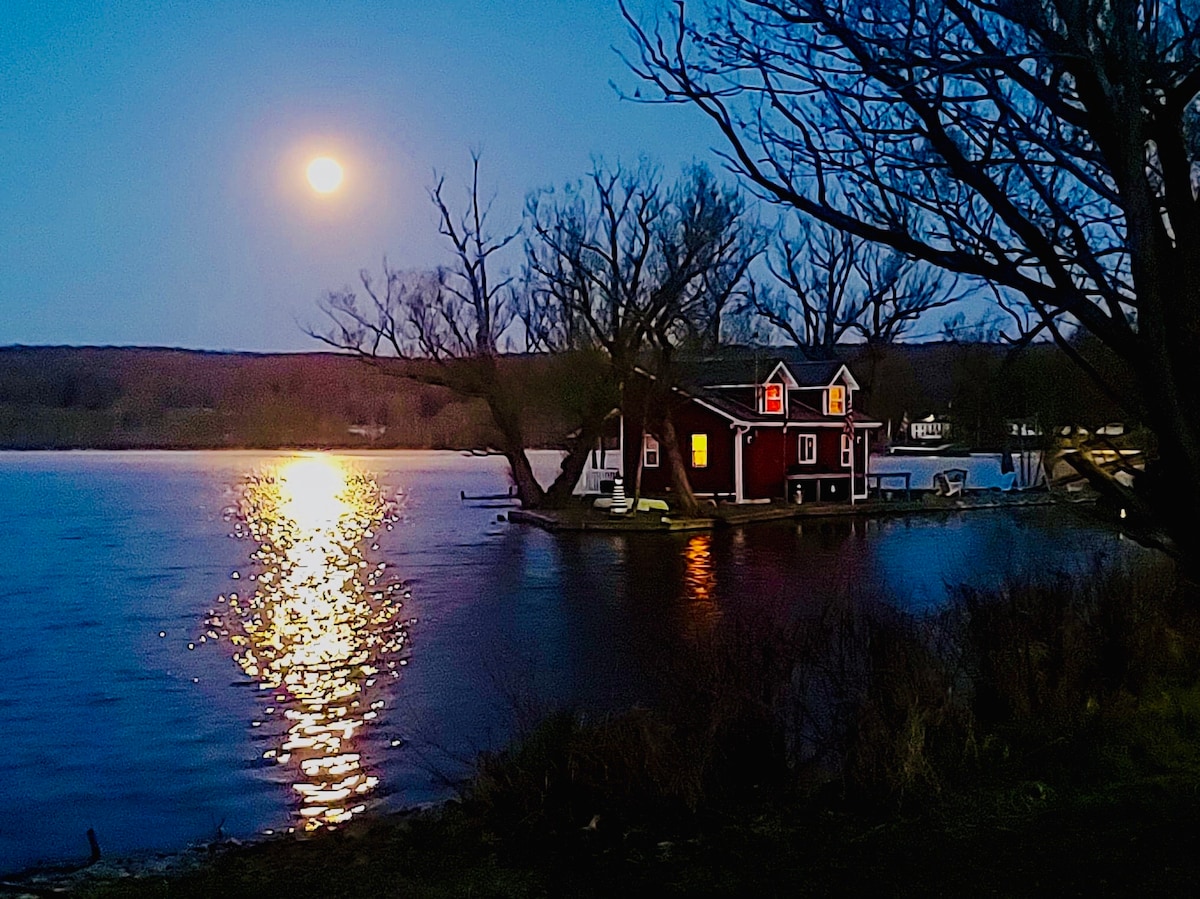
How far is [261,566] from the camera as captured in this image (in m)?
27.8

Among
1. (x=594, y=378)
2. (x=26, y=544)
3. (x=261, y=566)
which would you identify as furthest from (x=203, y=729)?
(x=594, y=378)

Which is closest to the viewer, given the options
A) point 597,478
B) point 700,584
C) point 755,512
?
point 700,584

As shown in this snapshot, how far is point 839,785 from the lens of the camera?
7.27m

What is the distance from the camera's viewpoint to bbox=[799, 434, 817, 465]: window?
142 feet

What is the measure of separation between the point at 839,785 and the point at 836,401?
37.6 metres

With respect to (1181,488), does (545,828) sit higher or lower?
lower

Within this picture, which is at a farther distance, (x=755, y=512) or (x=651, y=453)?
(x=651, y=453)

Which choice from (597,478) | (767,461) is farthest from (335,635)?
(597,478)

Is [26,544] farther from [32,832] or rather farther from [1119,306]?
[1119,306]

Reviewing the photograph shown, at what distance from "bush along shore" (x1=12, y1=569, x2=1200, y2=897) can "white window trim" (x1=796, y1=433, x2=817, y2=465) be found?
3409cm

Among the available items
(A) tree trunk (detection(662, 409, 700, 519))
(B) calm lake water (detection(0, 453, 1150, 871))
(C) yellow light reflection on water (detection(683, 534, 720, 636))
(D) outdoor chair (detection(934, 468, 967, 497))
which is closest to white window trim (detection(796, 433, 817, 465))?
(D) outdoor chair (detection(934, 468, 967, 497))

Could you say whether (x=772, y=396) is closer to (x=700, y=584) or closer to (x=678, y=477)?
(x=678, y=477)

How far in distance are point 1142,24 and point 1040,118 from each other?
1182 millimetres

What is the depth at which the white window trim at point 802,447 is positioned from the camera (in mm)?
43062
